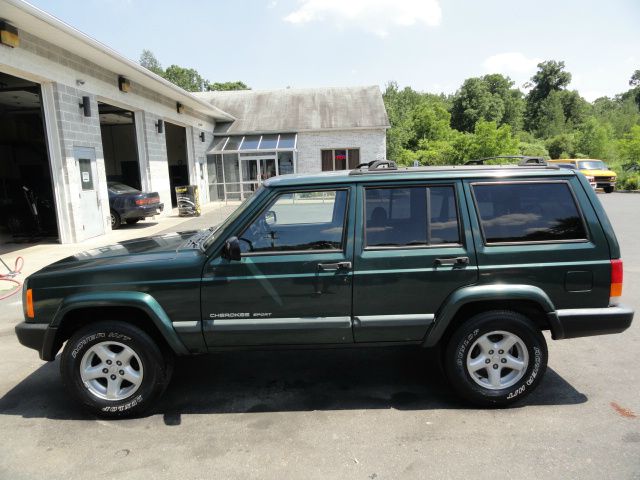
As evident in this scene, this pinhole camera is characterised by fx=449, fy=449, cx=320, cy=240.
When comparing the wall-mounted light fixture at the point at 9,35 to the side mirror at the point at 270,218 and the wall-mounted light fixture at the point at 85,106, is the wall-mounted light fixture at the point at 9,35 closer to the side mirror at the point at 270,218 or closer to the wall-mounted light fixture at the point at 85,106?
the wall-mounted light fixture at the point at 85,106

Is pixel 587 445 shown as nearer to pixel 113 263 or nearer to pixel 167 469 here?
pixel 167 469

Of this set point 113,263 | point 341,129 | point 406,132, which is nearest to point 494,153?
point 341,129

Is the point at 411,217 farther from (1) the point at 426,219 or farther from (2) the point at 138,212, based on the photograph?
(2) the point at 138,212

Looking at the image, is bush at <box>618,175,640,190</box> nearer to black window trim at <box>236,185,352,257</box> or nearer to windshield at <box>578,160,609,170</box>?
windshield at <box>578,160,609,170</box>

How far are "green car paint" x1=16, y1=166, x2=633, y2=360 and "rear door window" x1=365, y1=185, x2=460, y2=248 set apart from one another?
66 millimetres

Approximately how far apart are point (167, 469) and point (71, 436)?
0.91 metres

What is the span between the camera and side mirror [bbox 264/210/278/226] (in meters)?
3.46

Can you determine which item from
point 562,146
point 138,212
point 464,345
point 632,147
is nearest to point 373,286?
point 464,345

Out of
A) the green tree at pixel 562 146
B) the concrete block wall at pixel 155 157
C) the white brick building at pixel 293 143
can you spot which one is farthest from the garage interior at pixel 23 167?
the green tree at pixel 562 146

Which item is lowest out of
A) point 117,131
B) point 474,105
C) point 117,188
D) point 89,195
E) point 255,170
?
point 89,195

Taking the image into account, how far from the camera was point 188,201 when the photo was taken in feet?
59.5

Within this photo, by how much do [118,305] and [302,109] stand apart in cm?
2483

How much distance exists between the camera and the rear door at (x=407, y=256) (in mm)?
3307

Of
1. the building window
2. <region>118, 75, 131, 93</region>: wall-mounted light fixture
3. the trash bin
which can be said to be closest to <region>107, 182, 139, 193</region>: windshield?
the trash bin
